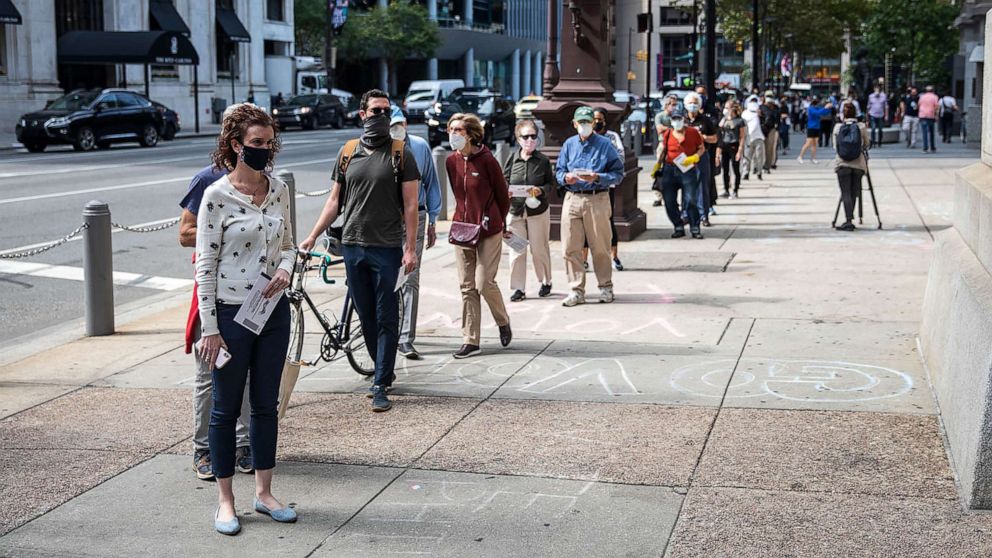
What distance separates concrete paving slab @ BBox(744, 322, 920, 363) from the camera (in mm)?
8773

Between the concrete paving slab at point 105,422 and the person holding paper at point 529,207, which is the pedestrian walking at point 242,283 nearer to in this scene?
the concrete paving slab at point 105,422

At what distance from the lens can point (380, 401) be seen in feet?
24.3

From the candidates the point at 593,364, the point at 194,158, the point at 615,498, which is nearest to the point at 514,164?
the point at 593,364

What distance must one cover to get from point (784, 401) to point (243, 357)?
356cm

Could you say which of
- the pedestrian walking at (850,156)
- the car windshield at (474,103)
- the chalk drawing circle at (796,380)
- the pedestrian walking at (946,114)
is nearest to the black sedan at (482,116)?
the car windshield at (474,103)

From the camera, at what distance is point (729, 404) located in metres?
7.38

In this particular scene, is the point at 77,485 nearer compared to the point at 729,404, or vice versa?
the point at 77,485

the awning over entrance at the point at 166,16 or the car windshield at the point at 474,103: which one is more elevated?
the awning over entrance at the point at 166,16

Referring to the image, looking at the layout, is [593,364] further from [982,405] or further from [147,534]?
[147,534]

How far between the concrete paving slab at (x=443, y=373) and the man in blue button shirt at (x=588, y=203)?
1.91 metres

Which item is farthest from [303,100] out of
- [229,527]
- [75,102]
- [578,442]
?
[229,527]

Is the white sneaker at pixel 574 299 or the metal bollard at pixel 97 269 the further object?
the white sneaker at pixel 574 299

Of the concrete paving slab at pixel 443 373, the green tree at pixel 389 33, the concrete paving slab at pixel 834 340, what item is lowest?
the concrete paving slab at pixel 443 373

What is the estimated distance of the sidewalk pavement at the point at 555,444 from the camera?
519cm
